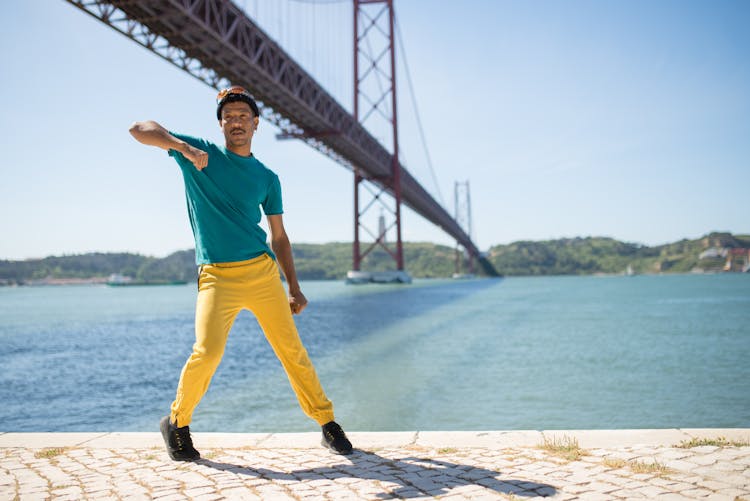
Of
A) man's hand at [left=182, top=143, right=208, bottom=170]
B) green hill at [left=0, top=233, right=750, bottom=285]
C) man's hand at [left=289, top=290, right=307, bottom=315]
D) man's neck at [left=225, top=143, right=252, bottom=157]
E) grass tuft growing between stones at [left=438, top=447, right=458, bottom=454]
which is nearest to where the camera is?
man's hand at [left=182, top=143, right=208, bottom=170]

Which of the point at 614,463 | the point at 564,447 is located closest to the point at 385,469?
the point at 564,447

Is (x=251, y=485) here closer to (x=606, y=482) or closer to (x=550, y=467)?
(x=550, y=467)

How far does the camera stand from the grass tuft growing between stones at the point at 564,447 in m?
2.82

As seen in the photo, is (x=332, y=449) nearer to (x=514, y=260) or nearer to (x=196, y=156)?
(x=196, y=156)

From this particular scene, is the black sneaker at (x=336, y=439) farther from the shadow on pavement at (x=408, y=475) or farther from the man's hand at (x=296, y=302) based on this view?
the man's hand at (x=296, y=302)

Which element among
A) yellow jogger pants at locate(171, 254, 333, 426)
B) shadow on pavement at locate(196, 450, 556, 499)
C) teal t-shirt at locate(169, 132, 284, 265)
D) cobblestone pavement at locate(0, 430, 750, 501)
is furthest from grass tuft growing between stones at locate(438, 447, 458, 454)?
teal t-shirt at locate(169, 132, 284, 265)

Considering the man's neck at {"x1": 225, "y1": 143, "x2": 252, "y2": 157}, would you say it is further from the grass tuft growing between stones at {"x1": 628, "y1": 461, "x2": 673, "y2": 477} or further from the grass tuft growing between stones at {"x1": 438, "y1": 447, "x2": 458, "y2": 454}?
the grass tuft growing between stones at {"x1": 628, "y1": 461, "x2": 673, "y2": 477}

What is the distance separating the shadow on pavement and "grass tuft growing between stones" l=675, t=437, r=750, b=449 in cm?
100

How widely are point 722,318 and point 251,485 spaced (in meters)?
20.5

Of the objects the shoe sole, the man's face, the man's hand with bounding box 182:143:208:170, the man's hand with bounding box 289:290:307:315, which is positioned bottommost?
the shoe sole

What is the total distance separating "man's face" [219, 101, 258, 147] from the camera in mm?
2834

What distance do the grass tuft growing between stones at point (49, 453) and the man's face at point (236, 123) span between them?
1852mm

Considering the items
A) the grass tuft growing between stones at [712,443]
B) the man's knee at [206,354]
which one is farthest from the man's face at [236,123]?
the grass tuft growing between stones at [712,443]

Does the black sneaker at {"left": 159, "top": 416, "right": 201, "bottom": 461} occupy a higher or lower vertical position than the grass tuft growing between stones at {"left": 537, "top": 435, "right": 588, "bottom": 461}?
higher
